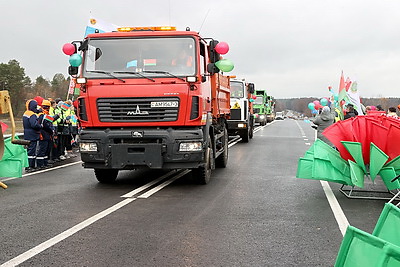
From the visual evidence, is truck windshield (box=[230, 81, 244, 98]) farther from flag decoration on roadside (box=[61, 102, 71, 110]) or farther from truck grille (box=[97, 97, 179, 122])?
truck grille (box=[97, 97, 179, 122])

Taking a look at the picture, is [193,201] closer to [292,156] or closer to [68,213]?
[68,213]

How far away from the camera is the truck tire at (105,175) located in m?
9.55

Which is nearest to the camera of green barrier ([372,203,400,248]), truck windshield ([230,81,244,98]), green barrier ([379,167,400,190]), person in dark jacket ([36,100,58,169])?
green barrier ([372,203,400,248])

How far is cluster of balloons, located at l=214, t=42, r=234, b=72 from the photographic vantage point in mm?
9195

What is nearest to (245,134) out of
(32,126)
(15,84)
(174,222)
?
(32,126)

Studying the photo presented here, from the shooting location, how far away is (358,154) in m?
7.64

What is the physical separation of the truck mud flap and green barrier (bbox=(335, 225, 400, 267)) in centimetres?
578

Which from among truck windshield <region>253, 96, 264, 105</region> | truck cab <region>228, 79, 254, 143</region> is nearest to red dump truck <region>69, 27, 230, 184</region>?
truck cab <region>228, 79, 254, 143</region>

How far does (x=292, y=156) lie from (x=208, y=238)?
10201mm

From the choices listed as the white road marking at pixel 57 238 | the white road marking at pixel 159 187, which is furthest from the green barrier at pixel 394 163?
the white road marking at pixel 57 238

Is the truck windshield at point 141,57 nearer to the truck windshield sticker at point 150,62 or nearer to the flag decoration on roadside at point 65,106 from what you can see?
the truck windshield sticker at point 150,62

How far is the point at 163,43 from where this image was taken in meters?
8.97

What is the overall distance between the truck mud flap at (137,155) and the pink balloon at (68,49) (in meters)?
2.13

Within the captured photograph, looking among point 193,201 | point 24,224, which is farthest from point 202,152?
point 24,224
